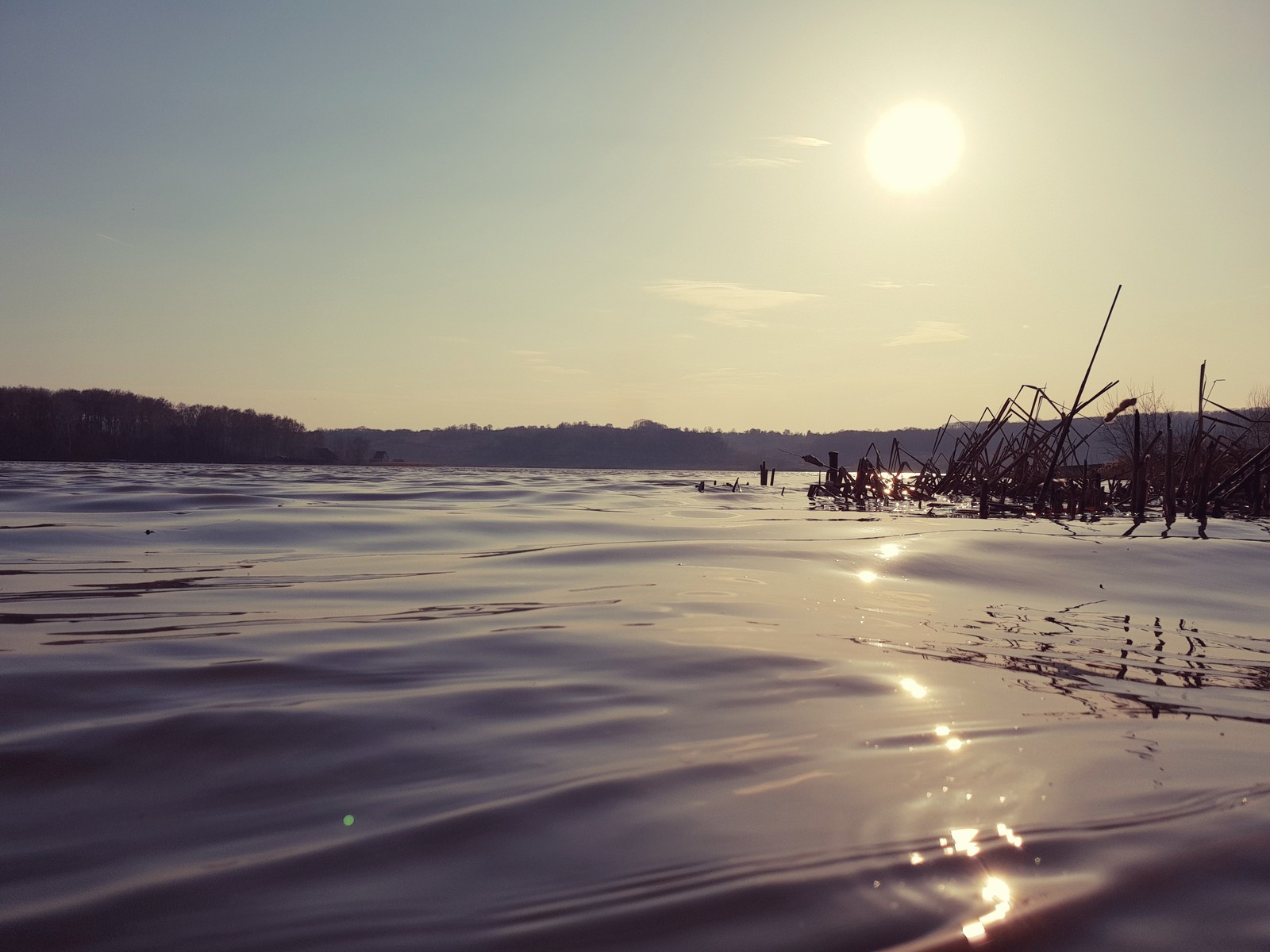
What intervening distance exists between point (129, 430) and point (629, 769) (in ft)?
320

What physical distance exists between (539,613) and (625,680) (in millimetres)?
1737

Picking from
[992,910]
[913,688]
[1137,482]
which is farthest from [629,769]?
[1137,482]

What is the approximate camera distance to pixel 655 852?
6.32ft

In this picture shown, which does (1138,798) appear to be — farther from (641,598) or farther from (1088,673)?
(641,598)

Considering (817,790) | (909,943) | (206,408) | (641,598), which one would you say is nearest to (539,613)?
(641,598)

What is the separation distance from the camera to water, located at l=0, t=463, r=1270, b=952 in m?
1.66

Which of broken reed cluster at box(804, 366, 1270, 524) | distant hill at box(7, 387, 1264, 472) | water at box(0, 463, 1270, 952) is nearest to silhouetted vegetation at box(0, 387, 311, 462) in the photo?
distant hill at box(7, 387, 1264, 472)

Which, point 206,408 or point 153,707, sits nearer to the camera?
point 153,707

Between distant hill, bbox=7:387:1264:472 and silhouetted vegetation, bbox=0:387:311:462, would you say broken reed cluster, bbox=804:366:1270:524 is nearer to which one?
distant hill, bbox=7:387:1264:472

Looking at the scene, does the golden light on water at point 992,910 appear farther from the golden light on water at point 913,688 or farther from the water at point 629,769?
the golden light on water at point 913,688

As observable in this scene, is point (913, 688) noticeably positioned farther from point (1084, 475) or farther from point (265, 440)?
point (265, 440)

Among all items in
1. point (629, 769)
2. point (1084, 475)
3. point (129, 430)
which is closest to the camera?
point (629, 769)

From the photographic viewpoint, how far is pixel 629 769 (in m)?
2.47

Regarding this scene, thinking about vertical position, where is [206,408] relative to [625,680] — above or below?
above
